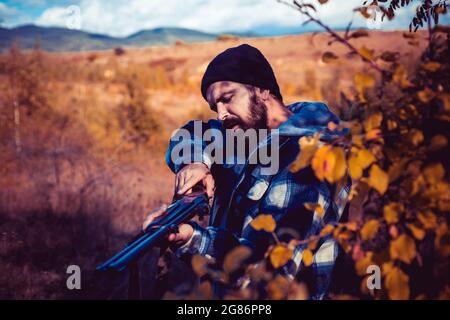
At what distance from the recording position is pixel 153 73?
3634 cm

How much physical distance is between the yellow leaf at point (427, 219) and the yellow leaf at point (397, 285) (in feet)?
0.45

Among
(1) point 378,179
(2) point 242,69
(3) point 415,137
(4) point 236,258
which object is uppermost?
(2) point 242,69

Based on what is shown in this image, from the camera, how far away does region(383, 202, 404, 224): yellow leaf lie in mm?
877

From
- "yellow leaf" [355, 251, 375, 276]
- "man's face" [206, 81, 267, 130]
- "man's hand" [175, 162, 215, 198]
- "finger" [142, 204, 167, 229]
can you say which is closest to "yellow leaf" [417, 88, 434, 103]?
"yellow leaf" [355, 251, 375, 276]

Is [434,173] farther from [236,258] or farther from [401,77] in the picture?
[236,258]

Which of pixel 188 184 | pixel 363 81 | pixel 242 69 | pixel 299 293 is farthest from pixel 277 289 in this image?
pixel 242 69

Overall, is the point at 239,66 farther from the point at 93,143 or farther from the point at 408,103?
the point at 93,143

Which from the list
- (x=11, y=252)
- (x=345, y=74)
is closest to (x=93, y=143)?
(x=11, y=252)

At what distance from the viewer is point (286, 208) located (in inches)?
63.0

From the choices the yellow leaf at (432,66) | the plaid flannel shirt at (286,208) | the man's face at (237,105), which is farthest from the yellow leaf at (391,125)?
the man's face at (237,105)

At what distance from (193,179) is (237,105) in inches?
26.7

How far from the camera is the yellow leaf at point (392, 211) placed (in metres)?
0.88

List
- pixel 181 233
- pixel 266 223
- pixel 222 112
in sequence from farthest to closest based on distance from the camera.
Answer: pixel 222 112
pixel 181 233
pixel 266 223

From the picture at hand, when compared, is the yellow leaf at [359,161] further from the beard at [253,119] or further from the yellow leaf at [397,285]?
the beard at [253,119]
